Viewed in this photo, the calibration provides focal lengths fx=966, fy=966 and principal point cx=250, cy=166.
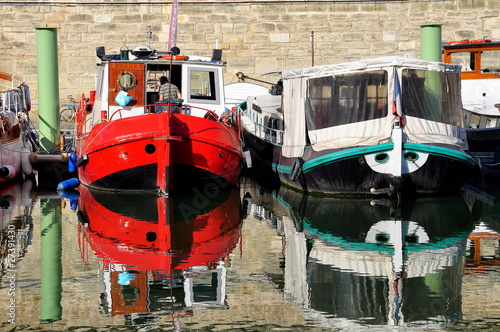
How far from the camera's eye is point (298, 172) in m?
14.8

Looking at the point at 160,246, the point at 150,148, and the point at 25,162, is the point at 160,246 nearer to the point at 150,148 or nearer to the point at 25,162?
the point at 150,148

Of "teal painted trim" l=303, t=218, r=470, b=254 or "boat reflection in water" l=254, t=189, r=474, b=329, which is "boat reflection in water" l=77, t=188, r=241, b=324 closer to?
"boat reflection in water" l=254, t=189, r=474, b=329

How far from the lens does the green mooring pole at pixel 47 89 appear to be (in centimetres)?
1805

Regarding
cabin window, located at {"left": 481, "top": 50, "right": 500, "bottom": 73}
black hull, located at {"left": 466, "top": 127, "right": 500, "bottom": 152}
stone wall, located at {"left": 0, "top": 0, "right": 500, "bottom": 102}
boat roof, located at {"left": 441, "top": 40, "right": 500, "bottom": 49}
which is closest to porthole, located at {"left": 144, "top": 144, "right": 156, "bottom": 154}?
black hull, located at {"left": 466, "top": 127, "right": 500, "bottom": 152}

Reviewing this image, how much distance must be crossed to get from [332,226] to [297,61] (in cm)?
1328

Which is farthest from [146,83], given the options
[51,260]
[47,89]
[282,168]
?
[51,260]

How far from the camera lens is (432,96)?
48.4 feet

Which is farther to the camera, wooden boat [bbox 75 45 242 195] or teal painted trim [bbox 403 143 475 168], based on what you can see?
wooden boat [bbox 75 45 242 195]

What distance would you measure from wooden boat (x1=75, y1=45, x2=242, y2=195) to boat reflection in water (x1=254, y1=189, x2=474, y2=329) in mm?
1363

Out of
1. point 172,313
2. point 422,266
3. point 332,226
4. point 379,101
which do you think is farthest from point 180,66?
point 172,313

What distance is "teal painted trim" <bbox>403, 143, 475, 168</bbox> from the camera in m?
14.0

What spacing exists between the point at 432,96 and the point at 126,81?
4.97m

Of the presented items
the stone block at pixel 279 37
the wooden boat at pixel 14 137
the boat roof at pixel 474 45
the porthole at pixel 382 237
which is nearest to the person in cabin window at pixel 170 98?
the wooden boat at pixel 14 137

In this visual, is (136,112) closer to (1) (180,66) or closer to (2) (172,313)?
(1) (180,66)
